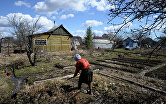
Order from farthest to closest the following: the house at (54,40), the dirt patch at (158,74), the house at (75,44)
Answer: the house at (75,44)
the house at (54,40)
the dirt patch at (158,74)

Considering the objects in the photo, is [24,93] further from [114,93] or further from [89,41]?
[89,41]

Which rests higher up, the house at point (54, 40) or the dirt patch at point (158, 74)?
the house at point (54, 40)

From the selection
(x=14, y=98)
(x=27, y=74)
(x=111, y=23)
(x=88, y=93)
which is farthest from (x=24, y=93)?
(x=111, y=23)

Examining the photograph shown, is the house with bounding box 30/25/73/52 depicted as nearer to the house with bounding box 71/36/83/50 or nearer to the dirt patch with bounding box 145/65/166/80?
the house with bounding box 71/36/83/50

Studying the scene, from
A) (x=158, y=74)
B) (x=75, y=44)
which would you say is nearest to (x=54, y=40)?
(x=75, y=44)

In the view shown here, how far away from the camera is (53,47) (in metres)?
20.3

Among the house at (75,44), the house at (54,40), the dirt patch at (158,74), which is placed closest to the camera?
the dirt patch at (158,74)

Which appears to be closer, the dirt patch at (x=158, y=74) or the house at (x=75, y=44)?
the dirt patch at (x=158, y=74)

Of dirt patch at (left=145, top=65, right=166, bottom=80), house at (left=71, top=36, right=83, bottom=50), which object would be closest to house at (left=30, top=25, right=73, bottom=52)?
house at (left=71, top=36, right=83, bottom=50)

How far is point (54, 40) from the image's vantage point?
2050cm

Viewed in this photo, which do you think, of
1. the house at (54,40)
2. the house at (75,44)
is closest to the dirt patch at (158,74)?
the house at (54,40)

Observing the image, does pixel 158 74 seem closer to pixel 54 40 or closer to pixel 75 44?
pixel 54 40

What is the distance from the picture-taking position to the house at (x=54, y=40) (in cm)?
1877

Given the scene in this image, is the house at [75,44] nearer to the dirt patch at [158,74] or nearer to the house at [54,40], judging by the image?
the house at [54,40]
